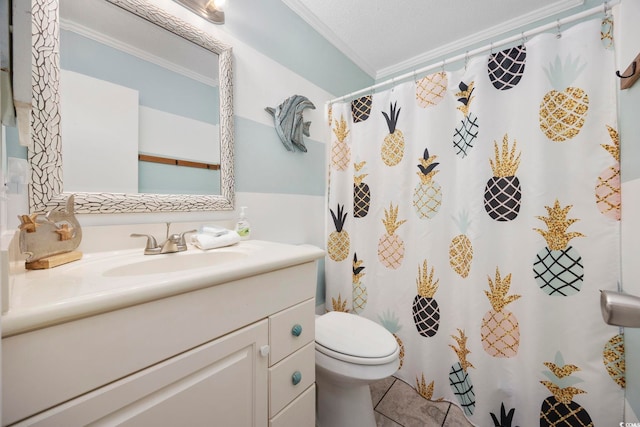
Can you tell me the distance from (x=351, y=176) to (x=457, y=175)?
641mm

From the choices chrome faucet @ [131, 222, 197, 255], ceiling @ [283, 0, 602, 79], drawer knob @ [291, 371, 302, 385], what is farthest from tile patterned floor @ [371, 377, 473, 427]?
ceiling @ [283, 0, 602, 79]

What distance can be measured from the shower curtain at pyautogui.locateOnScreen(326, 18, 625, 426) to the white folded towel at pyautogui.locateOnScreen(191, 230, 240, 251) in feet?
2.83

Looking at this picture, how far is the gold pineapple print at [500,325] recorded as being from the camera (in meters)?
1.13

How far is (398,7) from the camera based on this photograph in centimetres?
150

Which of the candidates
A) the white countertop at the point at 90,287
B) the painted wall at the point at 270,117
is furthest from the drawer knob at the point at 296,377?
the painted wall at the point at 270,117

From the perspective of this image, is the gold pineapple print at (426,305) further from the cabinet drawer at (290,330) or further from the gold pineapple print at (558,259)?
the cabinet drawer at (290,330)

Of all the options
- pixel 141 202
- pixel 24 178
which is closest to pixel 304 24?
pixel 141 202

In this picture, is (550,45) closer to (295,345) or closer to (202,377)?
(295,345)

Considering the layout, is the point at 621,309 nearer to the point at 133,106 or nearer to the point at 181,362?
the point at 181,362

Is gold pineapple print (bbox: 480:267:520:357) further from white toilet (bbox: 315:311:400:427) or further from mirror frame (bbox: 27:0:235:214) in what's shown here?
mirror frame (bbox: 27:0:235:214)

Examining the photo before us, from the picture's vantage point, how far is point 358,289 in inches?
64.9

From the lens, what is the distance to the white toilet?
1001 mm

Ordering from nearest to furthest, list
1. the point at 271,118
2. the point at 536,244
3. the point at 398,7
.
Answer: the point at 536,244, the point at 271,118, the point at 398,7

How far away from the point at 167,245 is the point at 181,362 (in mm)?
481
